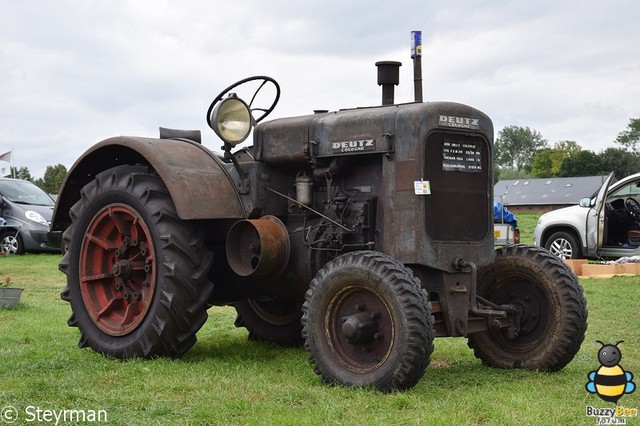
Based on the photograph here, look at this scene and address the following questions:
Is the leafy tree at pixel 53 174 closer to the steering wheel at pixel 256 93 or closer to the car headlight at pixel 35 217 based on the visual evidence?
the car headlight at pixel 35 217

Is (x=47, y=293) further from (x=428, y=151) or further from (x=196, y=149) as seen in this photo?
Result: (x=428, y=151)

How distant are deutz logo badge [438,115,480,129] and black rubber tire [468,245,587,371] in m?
1.06

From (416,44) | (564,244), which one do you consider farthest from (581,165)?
(416,44)

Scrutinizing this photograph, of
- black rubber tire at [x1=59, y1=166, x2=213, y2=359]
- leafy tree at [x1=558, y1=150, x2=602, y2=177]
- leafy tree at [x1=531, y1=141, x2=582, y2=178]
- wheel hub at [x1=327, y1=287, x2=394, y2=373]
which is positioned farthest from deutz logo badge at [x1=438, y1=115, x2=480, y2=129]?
leafy tree at [x1=531, y1=141, x2=582, y2=178]

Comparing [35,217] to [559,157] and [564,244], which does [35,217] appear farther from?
[559,157]

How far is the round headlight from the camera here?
709cm

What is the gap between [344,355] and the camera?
6082 mm

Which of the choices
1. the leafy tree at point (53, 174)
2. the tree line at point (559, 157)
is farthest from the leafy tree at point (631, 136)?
the leafy tree at point (53, 174)

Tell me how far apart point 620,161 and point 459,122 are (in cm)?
8133

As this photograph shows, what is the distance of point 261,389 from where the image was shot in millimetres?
5914

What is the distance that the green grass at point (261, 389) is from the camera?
507 cm

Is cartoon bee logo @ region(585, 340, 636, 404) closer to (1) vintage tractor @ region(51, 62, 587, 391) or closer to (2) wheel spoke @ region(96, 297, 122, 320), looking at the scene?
(1) vintage tractor @ region(51, 62, 587, 391)

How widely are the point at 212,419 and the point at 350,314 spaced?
4.77ft

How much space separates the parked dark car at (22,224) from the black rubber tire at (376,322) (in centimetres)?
1465
